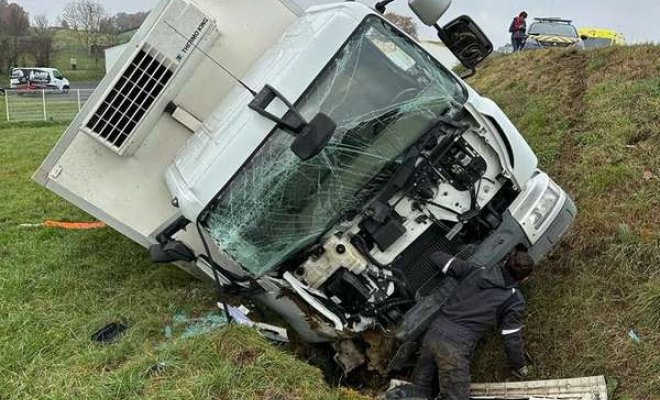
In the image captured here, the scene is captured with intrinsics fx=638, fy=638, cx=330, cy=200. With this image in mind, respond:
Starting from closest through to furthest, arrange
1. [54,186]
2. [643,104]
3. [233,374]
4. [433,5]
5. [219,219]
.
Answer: [233,374] → [219,219] → [433,5] → [54,186] → [643,104]

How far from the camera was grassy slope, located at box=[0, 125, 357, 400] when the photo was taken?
12.7ft

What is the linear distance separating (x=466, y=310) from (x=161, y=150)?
2.54 m

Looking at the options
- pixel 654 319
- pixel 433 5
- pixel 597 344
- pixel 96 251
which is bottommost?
pixel 96 251

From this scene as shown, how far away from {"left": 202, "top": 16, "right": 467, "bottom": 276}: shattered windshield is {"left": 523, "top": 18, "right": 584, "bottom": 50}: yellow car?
435 inches

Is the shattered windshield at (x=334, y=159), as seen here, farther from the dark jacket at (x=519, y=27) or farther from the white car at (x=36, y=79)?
the white car at (x=36, y=79)

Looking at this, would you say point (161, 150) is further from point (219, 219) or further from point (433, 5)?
point (433, 5)

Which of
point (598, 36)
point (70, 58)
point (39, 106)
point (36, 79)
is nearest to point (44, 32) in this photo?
point (70, 58)

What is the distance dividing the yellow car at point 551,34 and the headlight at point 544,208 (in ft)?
34.2

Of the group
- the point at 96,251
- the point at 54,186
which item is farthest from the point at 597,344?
the point at 96,251

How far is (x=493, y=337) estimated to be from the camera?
4.90 meters

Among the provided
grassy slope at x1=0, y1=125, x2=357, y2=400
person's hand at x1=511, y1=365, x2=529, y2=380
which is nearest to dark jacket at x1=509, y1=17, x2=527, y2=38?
grassy slope at x1=0, y1=125, x2=357, y2=400

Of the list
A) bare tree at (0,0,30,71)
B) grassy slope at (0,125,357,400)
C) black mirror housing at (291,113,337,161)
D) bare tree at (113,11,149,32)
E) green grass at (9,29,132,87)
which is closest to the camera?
black mirror housing at (291,113,337,161)

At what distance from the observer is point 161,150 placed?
16.0 feet

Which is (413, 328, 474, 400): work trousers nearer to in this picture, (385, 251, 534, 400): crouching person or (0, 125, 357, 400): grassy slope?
(385, 251, 534, 400): crouching person
